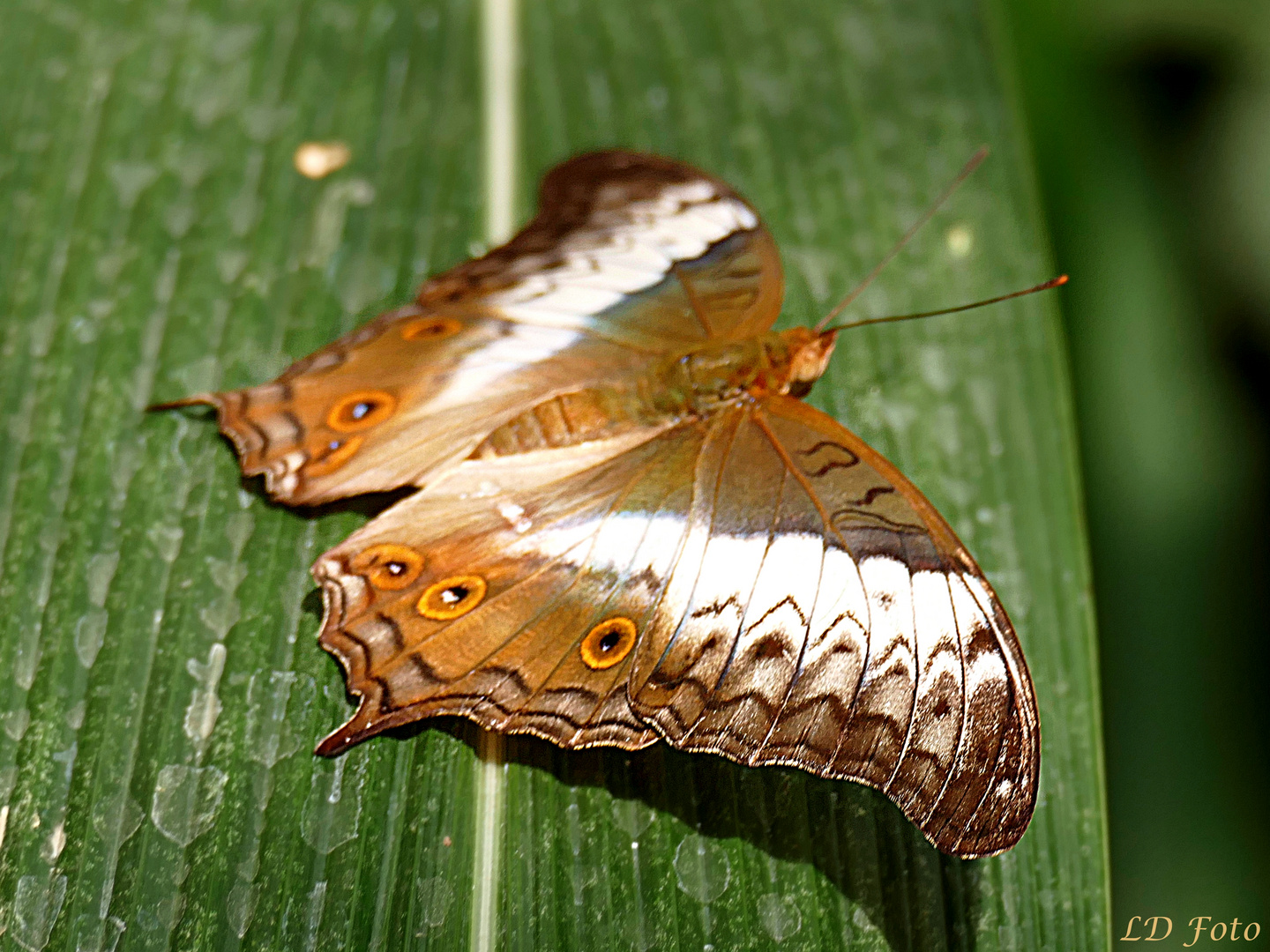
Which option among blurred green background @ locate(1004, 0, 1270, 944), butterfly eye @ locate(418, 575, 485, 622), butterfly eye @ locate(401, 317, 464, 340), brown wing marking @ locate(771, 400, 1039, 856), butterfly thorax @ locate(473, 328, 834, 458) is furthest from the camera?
blurred green background @ locate(1004, 0, 1270, 944)

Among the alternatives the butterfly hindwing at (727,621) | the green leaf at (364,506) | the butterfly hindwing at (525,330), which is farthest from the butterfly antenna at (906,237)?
the butterfly hindwing at (727,621)

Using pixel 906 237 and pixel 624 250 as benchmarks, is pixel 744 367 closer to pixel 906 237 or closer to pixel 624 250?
pixel 624 250

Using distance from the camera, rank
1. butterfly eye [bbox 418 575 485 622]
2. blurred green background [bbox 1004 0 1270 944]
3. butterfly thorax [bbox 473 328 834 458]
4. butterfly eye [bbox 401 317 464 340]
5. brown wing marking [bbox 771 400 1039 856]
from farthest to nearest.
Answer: blurred green background [bbox 1004 0 1270 944] < butterfly eye [bbox 401 317 464 340] < butterfly thorax [bbox 473 328 834 458] < butterfly eye [bbox 418 575 485 622] < brown wing marking [bbox 771 400 1039 856]

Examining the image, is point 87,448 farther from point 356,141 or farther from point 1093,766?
point 1093,766

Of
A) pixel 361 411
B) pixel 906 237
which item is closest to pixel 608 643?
pixel 361 411

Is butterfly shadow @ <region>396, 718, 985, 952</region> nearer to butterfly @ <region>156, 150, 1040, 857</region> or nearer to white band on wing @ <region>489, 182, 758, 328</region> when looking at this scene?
butterfly @ <region>156, 150, 1040, 857</region>

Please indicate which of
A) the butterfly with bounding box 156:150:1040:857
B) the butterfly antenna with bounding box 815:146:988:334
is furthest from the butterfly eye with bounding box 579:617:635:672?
the butterfly antenna with bounding box 815:146:988:334
